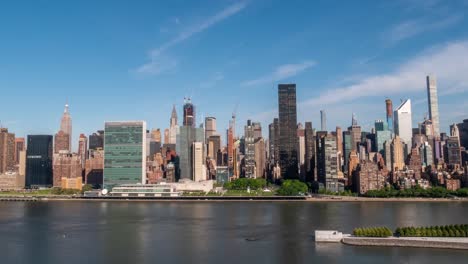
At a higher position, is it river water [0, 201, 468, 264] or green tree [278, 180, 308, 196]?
green tree [278, 180, 308, 196]

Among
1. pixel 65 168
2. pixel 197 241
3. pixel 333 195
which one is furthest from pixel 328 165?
pixel 197 241

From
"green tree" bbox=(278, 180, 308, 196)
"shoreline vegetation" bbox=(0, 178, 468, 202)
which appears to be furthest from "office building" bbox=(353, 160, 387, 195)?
"green tree" bbox=(278, 180, 308, 196)

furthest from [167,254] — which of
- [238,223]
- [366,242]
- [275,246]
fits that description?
[238,223]

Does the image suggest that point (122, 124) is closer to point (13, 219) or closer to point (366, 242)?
point (13, 219)

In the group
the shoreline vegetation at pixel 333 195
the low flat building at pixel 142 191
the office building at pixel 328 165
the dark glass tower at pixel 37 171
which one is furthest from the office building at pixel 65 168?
the office building at pixel 328 165

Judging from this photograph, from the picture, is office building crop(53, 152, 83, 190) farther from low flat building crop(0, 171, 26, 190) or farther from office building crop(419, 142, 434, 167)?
office building crop(419, 142, 434, 167)
